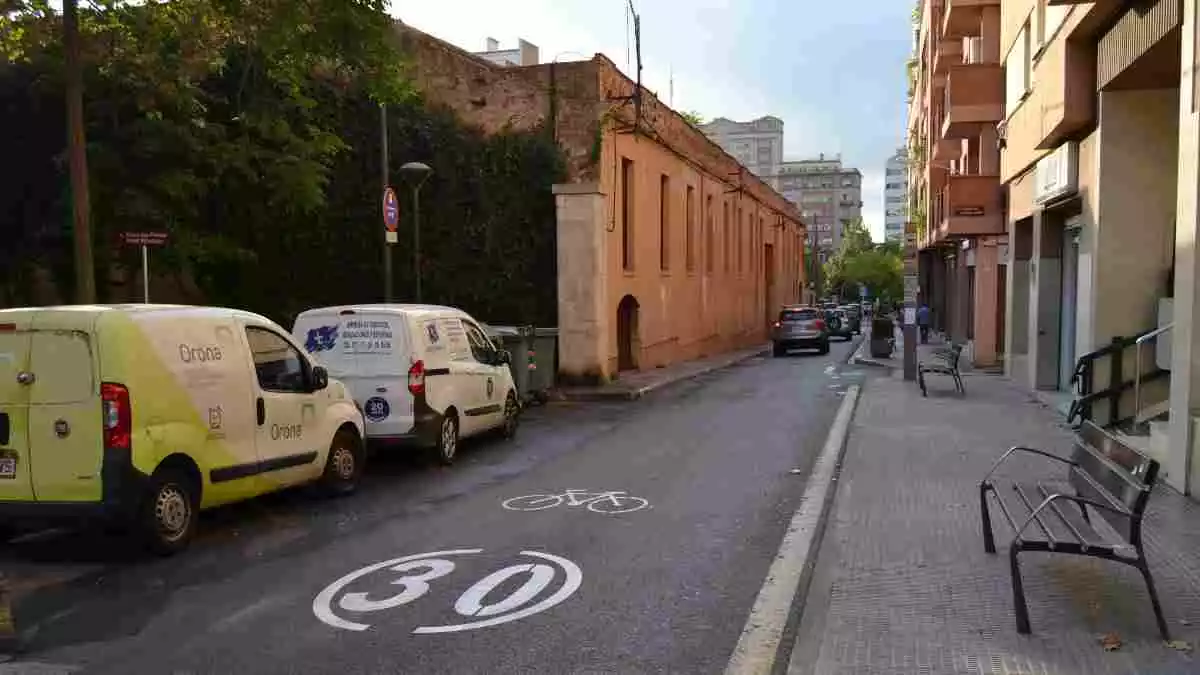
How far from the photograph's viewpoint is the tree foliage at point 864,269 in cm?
10438

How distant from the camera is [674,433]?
1369 centimetres

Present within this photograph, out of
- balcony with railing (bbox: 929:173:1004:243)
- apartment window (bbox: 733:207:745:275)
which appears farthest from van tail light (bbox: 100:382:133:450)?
apartment window (bbox: 733:207:745:275)

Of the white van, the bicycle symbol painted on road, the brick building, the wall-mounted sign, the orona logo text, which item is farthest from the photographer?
the brick building

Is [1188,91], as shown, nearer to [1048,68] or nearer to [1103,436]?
[1103,436]

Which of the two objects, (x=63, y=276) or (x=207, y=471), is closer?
(x=207, y=471)

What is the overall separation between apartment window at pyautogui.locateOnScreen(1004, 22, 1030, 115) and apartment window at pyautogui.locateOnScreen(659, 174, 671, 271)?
9.53 metres

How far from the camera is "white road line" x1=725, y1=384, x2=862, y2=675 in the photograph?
4906mm

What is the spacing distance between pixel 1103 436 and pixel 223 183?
17.3m

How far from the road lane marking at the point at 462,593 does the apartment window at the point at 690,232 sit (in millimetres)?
23168

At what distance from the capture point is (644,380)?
2195cm

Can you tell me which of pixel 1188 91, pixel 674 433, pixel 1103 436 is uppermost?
pixel 1188 91

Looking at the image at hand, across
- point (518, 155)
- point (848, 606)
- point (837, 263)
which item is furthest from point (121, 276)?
point (837, 263)

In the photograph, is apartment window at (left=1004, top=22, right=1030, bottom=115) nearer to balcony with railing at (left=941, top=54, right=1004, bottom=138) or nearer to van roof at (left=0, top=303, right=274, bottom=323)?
balcony with railing at (left=941, top=54, right=1004, bottom=138)

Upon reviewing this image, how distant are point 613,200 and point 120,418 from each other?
15484mm
